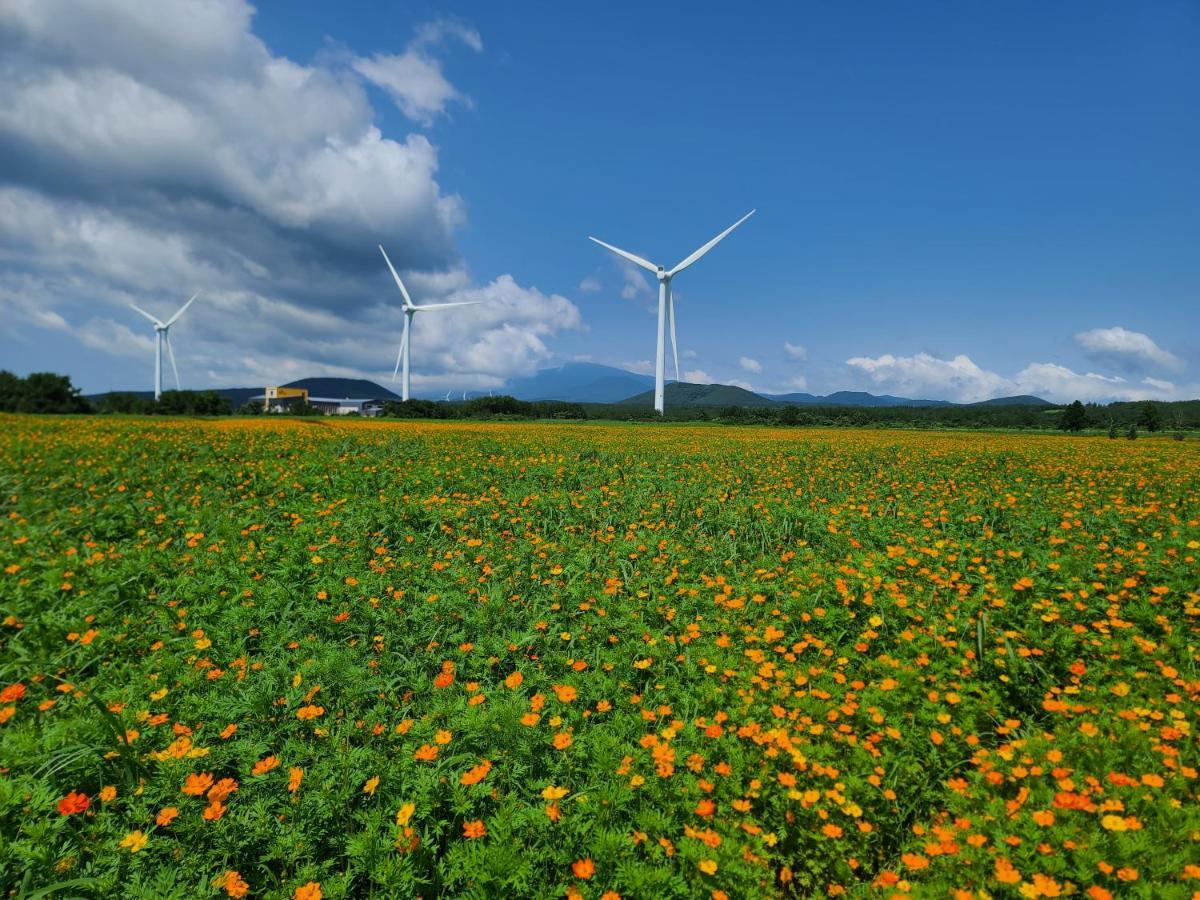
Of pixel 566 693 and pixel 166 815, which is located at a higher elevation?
pixel 566 693

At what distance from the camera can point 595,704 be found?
409 cm

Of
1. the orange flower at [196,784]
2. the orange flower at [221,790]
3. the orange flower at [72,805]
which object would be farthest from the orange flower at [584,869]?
the orange flower at [72,805]

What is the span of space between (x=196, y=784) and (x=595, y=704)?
8.04 feet

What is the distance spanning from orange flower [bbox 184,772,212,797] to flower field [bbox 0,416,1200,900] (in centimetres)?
2

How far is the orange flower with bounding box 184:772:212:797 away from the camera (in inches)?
111

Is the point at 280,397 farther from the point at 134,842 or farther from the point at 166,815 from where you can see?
the point at 134,842

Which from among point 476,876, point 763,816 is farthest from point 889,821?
point 476,876

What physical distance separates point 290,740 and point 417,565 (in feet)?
10.7

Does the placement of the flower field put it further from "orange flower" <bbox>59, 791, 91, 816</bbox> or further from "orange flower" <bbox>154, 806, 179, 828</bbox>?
"orange flower" <bbox>154, 806, 179, 828</bbox>

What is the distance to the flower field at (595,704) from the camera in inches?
103

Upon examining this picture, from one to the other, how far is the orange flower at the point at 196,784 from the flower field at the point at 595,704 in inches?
0.8

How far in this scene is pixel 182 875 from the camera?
2600 millimetres

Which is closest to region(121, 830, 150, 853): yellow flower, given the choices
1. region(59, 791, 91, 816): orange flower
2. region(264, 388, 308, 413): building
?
region(59, 791, 91, 816): orange flower

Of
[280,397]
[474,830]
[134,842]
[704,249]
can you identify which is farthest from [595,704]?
[280,397]
